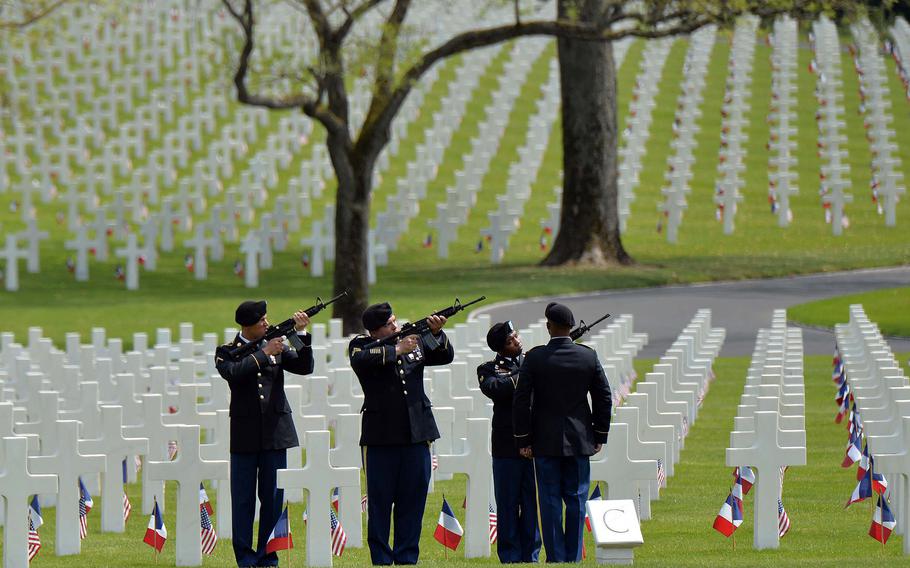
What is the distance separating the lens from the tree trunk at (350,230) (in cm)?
2145

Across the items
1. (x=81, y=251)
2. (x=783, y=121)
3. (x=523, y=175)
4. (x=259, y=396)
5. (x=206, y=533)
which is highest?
(x=783, y=121)

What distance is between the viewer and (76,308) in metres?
24.7

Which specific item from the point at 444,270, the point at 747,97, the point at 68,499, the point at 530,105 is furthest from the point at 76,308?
the point at 747,97

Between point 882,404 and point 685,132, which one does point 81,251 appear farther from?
point 882,404

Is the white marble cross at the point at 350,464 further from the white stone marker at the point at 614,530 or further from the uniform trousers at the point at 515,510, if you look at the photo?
the white stone marker at the point at 614,530

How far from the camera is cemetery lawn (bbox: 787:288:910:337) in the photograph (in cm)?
2191

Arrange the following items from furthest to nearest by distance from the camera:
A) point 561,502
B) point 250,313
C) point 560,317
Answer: point 250,313 → point 561,502 → point 560,317

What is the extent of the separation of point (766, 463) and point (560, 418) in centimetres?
109

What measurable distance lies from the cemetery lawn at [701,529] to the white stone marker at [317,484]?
52cm

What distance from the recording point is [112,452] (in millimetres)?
10078

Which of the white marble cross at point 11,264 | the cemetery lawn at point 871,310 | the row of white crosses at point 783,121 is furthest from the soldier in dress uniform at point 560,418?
the white marble cross at point 11,264

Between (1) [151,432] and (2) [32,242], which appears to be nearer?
(1) [151,432]

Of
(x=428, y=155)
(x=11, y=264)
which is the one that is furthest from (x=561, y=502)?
(x=428, y=155)

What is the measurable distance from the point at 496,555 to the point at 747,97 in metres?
34.7
